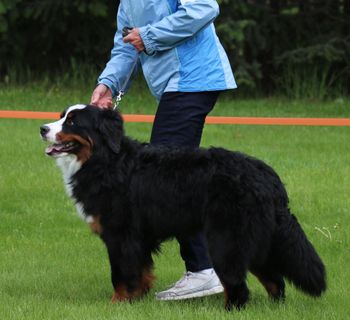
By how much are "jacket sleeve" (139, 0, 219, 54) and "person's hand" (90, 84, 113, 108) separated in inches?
23.5

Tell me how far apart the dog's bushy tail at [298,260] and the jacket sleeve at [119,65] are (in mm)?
1620

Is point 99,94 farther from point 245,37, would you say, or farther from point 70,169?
point 245,37

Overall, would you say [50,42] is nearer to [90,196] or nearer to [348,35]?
[348,35]

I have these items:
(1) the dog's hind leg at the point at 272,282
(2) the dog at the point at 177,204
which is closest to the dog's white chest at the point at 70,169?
(2) the dog at the point at 177,204

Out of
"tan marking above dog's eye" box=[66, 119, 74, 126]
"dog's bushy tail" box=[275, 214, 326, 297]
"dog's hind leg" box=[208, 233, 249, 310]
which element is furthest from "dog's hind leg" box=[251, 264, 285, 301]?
"tan marking above dog's eye" box=[66, 119, 74, 126]

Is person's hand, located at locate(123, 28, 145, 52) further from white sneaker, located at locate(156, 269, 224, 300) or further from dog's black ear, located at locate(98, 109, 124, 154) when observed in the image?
white sneaker, located at locate(156, 269, 224, 300)

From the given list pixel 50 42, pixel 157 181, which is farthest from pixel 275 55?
pixel 157 181

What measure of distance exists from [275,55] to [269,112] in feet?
10.6

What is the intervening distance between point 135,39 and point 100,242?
8.19 feet

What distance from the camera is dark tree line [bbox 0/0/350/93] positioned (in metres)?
16.8

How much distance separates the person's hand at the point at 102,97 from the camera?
6.29 metres

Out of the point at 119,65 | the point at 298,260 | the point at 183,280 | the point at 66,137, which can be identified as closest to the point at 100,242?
the point at 183,280

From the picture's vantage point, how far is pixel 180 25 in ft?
19.2

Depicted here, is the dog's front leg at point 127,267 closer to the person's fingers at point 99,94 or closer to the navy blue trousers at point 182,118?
the navy blue trousers at point 182,118
